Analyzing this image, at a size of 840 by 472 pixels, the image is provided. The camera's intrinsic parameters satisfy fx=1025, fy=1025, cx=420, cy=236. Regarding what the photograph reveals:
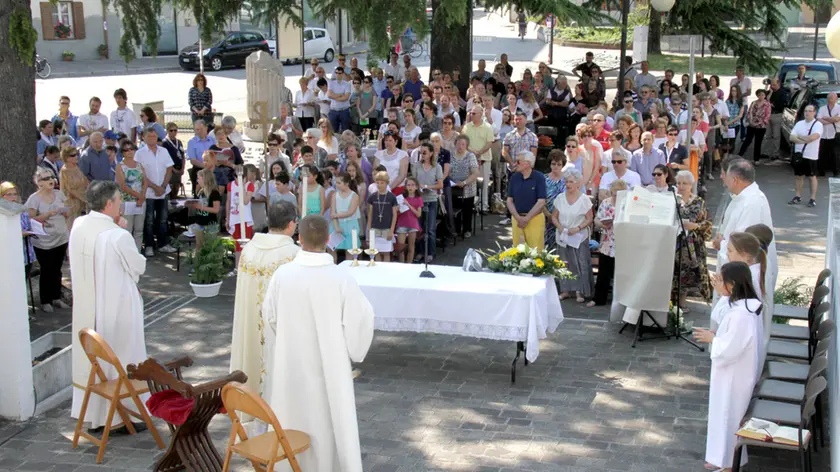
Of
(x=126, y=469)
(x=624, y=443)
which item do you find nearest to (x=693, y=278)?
(x=624, y=443)

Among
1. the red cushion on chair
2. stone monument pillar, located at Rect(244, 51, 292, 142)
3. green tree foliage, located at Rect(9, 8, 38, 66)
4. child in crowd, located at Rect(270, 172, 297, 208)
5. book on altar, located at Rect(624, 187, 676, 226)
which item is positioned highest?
green tree foliage, located at Rect(9, 8, 38, 66)

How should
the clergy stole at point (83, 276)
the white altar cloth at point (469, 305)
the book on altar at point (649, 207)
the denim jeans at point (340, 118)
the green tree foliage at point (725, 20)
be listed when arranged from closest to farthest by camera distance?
the clergy stole at point (83, 276) → the white altar cloth at point (469, 305) → the book on altar at point (649, 207) → the denim jeans at point (340, 118) → the green tree foliage at point (725, 20)

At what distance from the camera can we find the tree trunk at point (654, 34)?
32281 millimetres

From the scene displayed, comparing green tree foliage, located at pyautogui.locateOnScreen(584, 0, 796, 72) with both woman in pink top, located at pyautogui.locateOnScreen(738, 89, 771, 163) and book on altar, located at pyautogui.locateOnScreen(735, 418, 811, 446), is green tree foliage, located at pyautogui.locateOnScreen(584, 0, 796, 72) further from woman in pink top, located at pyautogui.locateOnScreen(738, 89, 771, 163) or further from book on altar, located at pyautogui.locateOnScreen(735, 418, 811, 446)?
book on altar, located at pyautogui.locateOnScreen(735, 418, 811, 446)

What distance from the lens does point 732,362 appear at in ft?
23.6

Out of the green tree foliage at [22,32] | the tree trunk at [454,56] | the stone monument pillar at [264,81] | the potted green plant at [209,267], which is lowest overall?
the potted green plant at [209,267]

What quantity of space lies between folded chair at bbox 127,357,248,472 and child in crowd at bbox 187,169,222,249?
5.97 m

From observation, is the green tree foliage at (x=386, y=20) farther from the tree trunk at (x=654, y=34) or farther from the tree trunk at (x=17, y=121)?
the tree trunk at (x=654, y=34)

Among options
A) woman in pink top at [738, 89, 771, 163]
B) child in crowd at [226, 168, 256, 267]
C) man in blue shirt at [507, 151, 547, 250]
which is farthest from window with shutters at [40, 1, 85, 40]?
man in blue shirt at [507, 151, 547, 250]

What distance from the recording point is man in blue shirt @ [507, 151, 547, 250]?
12.0 m

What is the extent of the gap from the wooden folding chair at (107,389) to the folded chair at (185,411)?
9.9 inches

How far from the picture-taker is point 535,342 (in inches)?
353

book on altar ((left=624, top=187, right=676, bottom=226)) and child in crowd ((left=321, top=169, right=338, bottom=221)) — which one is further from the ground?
book on altar ((left=624, top=187, right=676, bottom=226))

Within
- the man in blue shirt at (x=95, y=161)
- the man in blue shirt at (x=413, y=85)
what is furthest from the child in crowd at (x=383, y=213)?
the man in blue shirt at (x=413, y=85)
